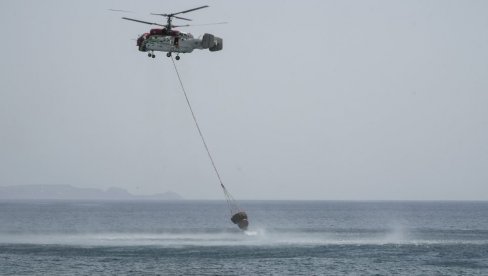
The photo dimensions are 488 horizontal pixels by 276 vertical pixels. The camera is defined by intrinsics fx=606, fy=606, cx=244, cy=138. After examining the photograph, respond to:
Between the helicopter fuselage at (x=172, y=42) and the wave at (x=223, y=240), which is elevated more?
the helicopter fuselage at (x=172, y=42)

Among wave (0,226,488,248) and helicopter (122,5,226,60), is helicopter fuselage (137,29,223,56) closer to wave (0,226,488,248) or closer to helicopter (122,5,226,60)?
helicopter (122,5,226,60)

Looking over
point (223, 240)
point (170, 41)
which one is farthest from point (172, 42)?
point (223, 240)

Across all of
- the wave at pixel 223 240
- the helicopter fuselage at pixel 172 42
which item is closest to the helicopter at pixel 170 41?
the helicopter fuselage at pixel 172 42

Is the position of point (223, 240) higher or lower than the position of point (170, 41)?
lower

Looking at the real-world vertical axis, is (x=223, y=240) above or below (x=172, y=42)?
below

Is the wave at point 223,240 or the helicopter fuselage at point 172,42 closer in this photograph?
the helicopter fuselage at point 172,42

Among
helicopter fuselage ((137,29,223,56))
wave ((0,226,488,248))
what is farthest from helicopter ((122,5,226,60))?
wave ((0,226,488,248))

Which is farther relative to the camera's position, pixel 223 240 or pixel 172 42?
pixel 223 240

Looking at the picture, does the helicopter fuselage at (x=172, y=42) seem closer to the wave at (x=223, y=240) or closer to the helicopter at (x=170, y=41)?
the helicopter at (x=170, y=41)

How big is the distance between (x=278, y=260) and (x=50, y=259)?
29259mm

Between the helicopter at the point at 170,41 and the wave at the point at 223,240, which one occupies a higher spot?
the helicopter at the point at 170,41

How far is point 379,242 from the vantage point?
4161 inches

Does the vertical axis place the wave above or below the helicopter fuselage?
below

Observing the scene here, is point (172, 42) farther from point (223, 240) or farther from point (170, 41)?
point (223, 240)
